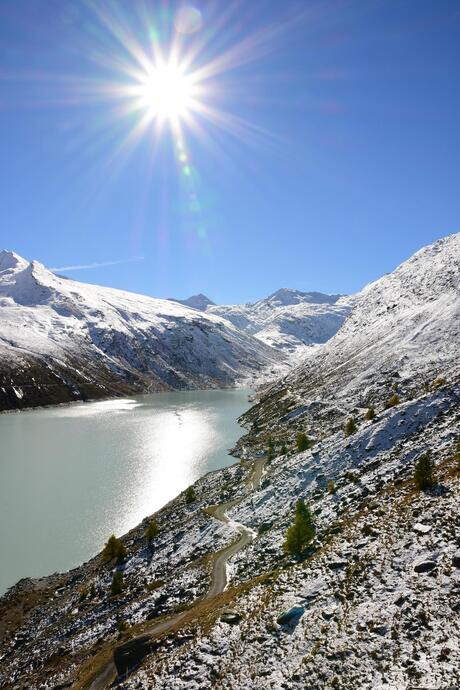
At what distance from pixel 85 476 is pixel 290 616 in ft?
252

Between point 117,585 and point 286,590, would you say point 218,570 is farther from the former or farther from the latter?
point 286,590

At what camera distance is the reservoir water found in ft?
205

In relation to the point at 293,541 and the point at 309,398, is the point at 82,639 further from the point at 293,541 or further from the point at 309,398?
the point at 309,398

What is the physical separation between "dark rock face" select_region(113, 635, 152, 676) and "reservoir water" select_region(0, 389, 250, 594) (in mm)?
32859

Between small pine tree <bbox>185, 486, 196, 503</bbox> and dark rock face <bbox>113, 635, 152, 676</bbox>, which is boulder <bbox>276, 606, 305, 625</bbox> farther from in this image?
small pine tree <bbox>185, 486, 196, 503</bbox>

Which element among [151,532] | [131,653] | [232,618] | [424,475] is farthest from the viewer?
[151,532]

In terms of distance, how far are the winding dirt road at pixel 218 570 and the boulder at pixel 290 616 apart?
10.6 meters

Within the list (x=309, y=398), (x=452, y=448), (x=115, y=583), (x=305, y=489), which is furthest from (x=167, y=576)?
(x=309, y=398)

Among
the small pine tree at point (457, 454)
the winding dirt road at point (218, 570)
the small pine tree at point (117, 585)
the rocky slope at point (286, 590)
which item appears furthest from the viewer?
the small pine tree at point (117, 585)

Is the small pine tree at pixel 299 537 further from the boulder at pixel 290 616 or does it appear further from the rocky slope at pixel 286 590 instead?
the boulder at pixel 290 616

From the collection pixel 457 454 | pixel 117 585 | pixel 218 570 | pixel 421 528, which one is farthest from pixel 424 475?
pixel 117 585

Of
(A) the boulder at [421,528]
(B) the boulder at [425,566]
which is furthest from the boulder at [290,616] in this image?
(A) the boulder at [421,528]

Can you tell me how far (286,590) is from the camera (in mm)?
27828

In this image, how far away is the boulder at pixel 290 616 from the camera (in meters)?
24.4
